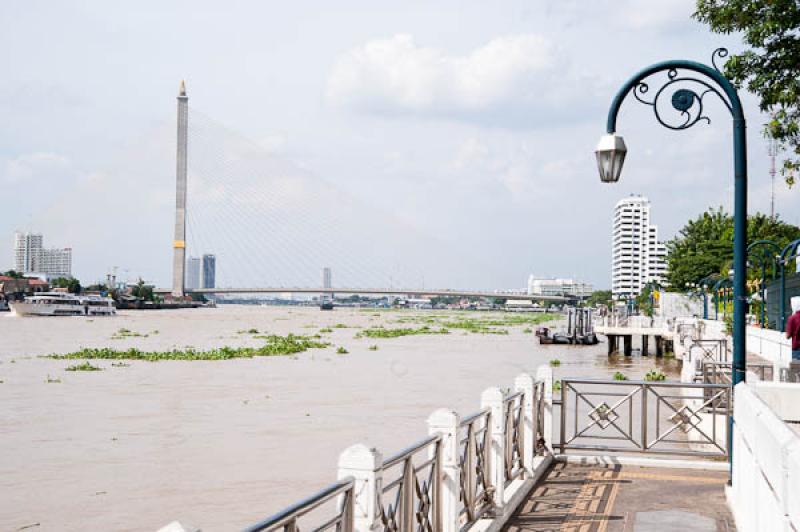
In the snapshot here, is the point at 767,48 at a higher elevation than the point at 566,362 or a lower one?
higher

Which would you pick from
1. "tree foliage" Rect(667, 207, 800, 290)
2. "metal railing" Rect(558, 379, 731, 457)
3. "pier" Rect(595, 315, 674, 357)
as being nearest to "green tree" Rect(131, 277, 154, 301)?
"tree foliage" Rect(667, 207, 800, 290)

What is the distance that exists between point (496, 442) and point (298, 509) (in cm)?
439

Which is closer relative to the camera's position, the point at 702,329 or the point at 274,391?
the point at 274,391

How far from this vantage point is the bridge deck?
771cm

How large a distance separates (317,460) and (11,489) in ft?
16.3

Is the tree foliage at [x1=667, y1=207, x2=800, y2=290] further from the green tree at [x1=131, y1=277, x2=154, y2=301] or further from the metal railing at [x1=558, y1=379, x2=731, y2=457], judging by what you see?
the green tree at [x1=131, y1=277, x2=154, y2=301]

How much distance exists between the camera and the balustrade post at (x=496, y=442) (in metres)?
7.91

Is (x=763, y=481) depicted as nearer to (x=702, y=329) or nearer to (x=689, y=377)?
(x=689, y=377)

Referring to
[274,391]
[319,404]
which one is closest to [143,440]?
[319,404]

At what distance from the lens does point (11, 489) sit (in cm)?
1276

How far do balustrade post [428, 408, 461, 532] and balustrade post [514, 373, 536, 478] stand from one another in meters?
2.94

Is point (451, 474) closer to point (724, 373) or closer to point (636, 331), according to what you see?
point (724, 373)

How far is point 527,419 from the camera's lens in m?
9.52

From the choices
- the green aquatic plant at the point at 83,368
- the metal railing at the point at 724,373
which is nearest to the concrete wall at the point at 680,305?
the green aquatic plant at the point at 83,368
